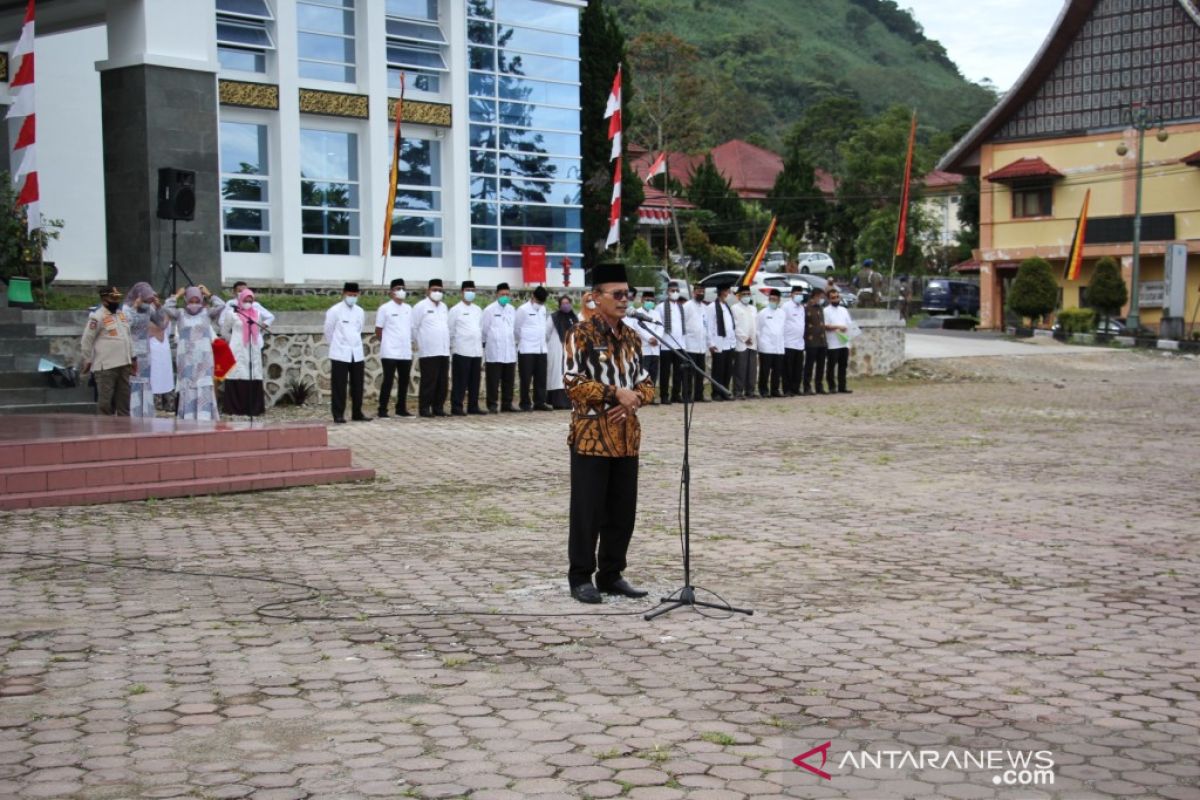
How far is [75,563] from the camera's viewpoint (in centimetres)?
803

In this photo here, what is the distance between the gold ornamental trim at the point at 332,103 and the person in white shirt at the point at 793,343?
10460 mm

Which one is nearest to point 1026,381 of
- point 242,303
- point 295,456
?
point 242,303

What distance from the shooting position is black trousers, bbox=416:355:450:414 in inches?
741

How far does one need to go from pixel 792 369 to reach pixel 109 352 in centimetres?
1238

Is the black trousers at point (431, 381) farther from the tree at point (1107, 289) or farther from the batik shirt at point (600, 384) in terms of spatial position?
the tree at point (1107, 289)

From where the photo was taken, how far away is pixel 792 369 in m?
23.4

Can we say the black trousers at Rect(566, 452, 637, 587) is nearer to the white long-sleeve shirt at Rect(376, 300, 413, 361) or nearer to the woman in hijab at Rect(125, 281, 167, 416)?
the woman in hijab at Rect(125, 281, 167, 416)

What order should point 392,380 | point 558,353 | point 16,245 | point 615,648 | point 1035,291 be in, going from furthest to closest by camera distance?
point 1035,291 → point 558,353 → point 392,380 → point 16,245 → point 615,648

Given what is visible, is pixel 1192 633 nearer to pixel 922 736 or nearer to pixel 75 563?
pixel 922 736

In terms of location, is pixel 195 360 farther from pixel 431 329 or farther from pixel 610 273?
pixel 610 273

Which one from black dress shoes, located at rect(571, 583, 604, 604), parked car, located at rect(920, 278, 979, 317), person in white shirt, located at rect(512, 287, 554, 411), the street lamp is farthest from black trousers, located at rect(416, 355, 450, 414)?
parked car, located at rect(920, 278, 979, 317)

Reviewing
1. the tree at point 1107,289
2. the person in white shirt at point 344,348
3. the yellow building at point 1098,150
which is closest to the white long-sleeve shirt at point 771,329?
the person in white shirt at point 344,348

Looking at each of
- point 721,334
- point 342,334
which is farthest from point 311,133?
point 342,334

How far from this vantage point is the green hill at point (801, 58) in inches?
3711
